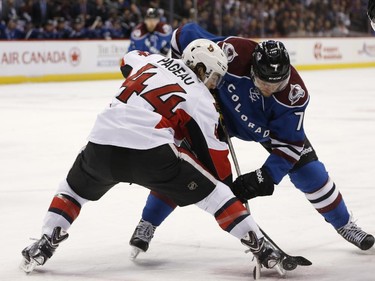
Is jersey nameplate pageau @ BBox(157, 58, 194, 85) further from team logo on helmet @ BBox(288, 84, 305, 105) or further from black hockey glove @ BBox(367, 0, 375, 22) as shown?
black hockey glove @ BBox(367, 0, 375, 22)

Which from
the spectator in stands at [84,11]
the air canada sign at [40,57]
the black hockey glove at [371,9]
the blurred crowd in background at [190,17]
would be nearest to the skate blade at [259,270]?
the black hockey glove at [371,9]

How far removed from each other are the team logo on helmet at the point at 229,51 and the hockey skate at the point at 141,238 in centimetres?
76

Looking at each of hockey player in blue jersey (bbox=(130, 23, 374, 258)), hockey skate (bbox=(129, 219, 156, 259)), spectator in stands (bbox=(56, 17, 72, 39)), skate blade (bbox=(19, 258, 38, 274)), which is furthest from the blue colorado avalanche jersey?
spectator in stands (bbox=(56, 17, 72, 39))

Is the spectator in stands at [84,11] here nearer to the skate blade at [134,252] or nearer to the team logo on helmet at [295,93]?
the skate blade at [134,252]

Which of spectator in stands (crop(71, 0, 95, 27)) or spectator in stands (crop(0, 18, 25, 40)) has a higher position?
spectator in stands (crop(0, 18, 25, 40))

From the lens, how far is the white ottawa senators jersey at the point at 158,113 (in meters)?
3.04

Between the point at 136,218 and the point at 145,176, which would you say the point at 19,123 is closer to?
the point at 136,218

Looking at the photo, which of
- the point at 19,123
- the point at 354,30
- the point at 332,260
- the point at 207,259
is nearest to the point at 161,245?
the point at 207,259

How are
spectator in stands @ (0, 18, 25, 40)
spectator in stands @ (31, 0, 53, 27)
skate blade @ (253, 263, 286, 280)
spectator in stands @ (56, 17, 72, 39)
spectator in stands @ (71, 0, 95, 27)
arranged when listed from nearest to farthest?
1. skate blade @ (253, 263, 286, 280)
2. spectator in stands @ (0, 18, 25, 40)
3. spectator in stands @ (31, 0, 53, 27)
4. spectator in stands @ (56, 17, 72, 39)
5. spectator in stands @ (71, 0, 95, 27)

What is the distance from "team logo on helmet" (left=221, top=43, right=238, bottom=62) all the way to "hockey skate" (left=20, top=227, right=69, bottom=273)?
936 millimetres

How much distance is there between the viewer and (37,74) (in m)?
14.0

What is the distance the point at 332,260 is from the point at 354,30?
55.3ft

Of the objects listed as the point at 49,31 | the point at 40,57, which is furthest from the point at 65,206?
the point at 49,31

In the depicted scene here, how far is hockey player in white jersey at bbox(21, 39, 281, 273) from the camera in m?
3.05
